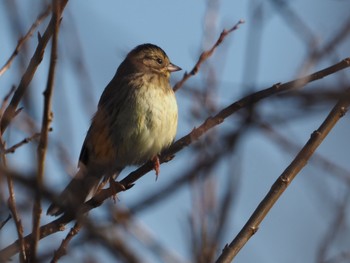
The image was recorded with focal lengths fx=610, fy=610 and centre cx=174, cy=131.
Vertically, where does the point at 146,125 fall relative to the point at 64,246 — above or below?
above

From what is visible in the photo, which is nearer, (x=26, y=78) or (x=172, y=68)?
(x=26, y=78)

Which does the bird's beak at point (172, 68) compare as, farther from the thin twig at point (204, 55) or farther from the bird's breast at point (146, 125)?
the thin twig at point (204, 55)

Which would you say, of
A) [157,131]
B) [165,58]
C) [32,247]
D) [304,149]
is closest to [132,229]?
[32,247]

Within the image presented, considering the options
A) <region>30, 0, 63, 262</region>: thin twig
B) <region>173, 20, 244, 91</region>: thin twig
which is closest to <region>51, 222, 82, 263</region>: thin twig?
<region>30, 0, 63, 262</region>: thin twig

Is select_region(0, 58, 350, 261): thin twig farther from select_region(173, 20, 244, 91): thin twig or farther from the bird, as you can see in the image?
the bird

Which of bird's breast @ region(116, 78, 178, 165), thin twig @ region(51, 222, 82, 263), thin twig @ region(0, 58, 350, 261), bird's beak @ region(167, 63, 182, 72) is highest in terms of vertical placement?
bird's beak @ region(167, 63, 182, 72)

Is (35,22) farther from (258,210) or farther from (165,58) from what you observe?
(165,58)

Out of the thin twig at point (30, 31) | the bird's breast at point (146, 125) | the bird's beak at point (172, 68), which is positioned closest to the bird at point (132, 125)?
the bird's breast at point (146, 125)

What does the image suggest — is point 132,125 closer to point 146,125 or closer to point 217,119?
point 146,125

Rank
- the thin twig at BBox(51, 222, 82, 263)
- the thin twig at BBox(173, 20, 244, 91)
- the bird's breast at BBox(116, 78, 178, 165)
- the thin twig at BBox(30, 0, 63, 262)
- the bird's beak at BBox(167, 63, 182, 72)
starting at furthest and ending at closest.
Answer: the bird's beak at BBox(167, 63, 182, 72) → the bird's breast at BBox(116, 78, 178, 165) → the thin twig at BBox(173, 20, 244, 91) → the thin twig at BBox(51, 222, 82, 263) → the thin twig at BBox(30, 0, 63, 262)

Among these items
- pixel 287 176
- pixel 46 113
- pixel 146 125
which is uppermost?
pixel 146 125

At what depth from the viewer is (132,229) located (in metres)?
2.19

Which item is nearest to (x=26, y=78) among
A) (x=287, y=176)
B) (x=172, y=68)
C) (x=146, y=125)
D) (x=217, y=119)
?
(x=217, y=119)

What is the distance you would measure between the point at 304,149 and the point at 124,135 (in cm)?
267
